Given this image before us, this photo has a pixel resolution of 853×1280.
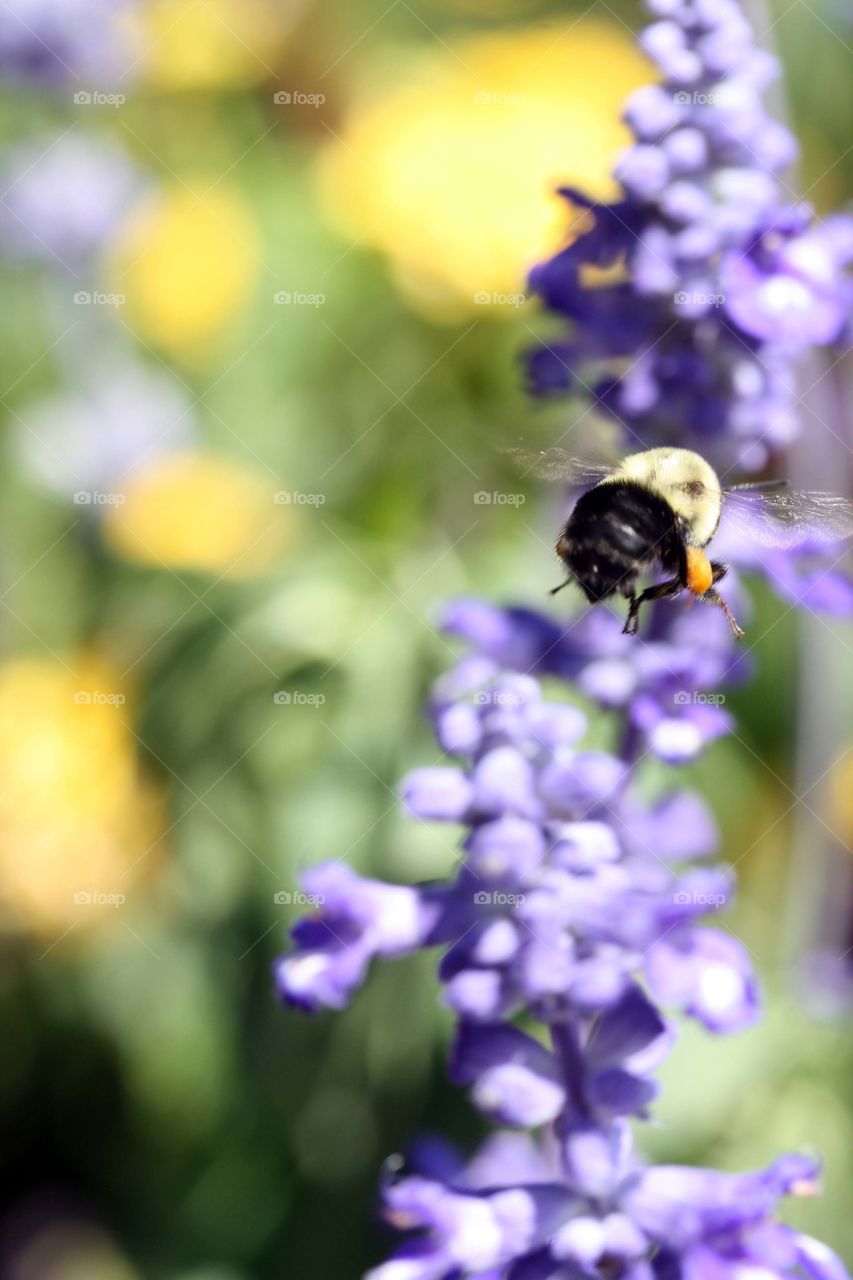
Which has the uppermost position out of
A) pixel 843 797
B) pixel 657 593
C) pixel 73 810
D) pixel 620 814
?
pixel 657 593

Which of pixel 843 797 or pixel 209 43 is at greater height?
pixel 209 43

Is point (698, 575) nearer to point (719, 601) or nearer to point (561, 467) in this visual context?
point (719, 601)

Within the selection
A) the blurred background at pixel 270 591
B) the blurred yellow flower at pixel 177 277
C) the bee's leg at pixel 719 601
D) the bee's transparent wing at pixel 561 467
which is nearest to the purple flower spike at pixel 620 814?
the bee's leg at pixel 719 601

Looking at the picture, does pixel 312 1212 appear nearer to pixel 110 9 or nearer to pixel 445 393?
pixel 445 393

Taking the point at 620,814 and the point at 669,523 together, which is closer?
the point at 620,814

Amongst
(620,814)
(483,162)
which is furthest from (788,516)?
(483,162)

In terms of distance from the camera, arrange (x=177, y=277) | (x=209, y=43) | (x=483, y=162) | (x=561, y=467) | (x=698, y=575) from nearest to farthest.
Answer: (x=698, y=575)
(x=561, y=467)
(x=483, y=162)
(x=177, y=277)
(x=209, y=43)

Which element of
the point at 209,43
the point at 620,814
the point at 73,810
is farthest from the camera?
the point at 209,43

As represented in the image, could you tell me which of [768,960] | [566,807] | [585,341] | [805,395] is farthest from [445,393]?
[566,807]
